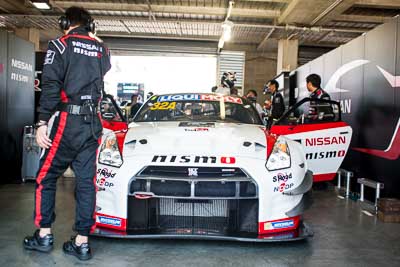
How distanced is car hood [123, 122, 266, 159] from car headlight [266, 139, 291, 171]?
0.07 m

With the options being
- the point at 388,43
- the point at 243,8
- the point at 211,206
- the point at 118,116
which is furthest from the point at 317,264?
the point at 243,8

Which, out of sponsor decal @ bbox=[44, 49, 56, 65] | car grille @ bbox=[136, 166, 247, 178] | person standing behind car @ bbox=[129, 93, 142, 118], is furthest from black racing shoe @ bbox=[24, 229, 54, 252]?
person standing behind car @ bbox=[129, 93, 142, 118]

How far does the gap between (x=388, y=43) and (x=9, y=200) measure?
4.77 metres

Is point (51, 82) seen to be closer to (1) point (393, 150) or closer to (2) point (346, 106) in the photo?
(1) point (393, 150)

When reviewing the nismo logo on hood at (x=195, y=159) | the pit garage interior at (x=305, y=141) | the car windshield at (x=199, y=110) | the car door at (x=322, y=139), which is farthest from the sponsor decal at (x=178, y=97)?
the nismo logo on hood at (x=195, y=159)

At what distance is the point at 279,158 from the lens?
10.5 ft

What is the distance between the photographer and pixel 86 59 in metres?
2.84

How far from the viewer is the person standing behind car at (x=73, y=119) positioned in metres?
2.77

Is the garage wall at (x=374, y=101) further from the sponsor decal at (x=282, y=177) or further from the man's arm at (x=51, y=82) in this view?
the man's arm at (x=51, y=82)

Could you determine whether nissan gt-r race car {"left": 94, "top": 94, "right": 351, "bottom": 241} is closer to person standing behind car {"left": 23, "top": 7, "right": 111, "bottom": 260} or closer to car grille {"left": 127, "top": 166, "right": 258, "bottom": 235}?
car grille {"left": 127, "top": 166, "right": 258, "bottom": 235}

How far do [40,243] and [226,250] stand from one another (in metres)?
1.31

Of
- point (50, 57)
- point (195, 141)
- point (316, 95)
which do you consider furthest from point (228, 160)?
point (316, 95)

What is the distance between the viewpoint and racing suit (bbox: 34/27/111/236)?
2.77m

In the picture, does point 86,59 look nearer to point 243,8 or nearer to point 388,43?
point 388,43
